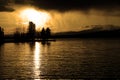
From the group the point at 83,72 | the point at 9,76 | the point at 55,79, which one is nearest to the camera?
the point at 55,79

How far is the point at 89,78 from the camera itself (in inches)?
2361

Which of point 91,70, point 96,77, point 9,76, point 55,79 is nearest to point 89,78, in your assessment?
point 96,77

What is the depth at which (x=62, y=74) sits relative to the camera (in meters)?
65.2

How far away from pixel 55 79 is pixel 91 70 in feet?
46.7

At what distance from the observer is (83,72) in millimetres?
67688

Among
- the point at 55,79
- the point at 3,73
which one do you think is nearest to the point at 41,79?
the point at 55,79

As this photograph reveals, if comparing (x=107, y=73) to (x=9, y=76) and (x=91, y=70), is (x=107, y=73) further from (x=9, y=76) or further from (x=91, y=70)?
(x=9, y=76)

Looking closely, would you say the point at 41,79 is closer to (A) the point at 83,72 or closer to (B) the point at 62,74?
(B) the point at 62,74

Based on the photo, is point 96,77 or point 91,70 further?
point 91,70

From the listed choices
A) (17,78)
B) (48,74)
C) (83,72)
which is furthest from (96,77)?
(17,78)

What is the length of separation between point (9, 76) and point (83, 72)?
53.4 ft

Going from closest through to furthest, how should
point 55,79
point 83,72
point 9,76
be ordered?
1. point 55,79
2. point 9,76
3. point 83,72

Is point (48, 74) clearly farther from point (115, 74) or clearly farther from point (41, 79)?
point (115, 74)

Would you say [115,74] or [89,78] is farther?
[115,74]
